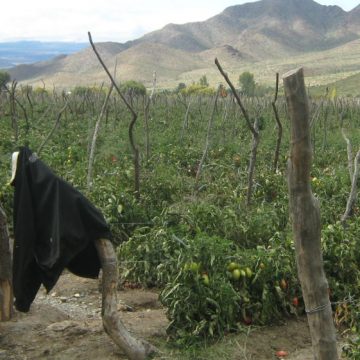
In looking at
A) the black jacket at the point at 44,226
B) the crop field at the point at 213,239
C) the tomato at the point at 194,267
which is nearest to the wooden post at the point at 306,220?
the crop field at the point at 213,239

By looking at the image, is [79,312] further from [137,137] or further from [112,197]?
[137,137]

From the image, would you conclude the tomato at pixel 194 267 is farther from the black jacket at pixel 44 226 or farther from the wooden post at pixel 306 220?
the wooden post at pixel 306 220

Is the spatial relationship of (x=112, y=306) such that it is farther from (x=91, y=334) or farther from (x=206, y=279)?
(x=206, y=279)

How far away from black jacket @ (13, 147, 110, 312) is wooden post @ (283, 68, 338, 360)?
4.27ft

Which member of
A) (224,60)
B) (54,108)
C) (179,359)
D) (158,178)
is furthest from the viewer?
(224,60)

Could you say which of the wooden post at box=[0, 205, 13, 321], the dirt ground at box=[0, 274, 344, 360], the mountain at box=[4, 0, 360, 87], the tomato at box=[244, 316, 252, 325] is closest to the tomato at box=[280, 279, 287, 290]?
the dirt ground at box=[0, 274, 344, 360]

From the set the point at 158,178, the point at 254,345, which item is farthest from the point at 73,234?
the point at 158,178

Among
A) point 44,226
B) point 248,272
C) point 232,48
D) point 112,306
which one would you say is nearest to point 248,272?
point 248,272

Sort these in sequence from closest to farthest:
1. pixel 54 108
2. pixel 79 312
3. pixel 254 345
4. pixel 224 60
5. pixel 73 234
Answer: pixel 73 234 < pixel 254 345 < pixel 79 312 < pixel 54 108 < pixel 224 60

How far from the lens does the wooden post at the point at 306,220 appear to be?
239 centimetres

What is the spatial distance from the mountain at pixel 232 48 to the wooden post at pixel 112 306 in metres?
→ 58.4

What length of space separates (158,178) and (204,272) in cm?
296

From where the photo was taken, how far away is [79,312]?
4770 millimetres

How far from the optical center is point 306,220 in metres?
2.52
